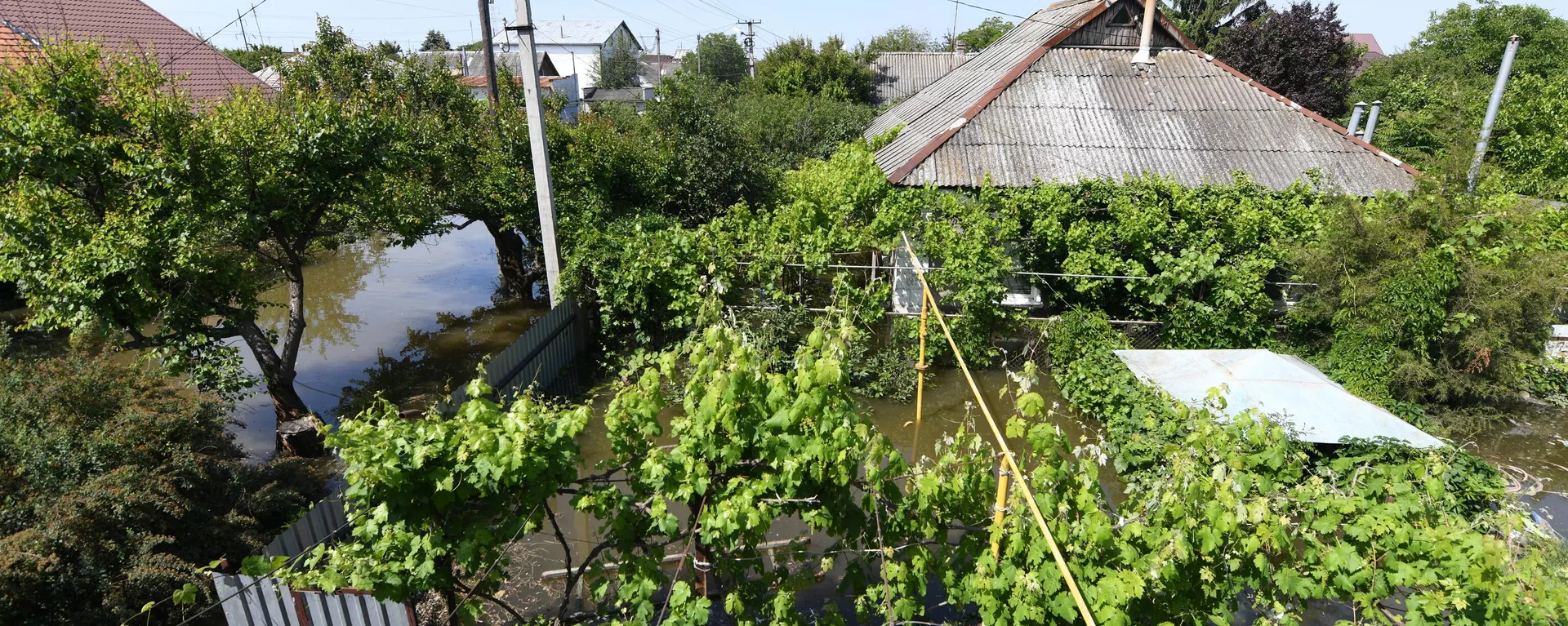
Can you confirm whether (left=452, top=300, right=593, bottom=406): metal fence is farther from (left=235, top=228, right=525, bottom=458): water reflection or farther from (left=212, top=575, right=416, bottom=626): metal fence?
(left=212, top=575, right=416, bottom=626): metal fence

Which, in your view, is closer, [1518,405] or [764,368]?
[764,368]

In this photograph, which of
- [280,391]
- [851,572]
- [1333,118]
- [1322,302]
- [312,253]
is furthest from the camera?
[1333,118]

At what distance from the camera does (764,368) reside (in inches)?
172

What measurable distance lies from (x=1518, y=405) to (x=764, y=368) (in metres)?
11.0

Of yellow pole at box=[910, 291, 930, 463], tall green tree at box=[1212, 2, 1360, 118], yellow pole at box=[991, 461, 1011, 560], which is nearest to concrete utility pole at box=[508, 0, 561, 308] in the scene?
yellow pole at box=[910, 291, 930, 463]

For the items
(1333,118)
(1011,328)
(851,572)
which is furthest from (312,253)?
(1333,118)

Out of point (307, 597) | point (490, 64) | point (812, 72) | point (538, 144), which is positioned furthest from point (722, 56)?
point (307, 597)

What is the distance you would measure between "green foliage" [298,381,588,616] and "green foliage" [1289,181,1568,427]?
936 centimetres

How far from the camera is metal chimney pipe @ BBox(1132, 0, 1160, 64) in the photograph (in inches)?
541

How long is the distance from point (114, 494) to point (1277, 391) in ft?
32.5

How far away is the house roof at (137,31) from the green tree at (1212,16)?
112 feet

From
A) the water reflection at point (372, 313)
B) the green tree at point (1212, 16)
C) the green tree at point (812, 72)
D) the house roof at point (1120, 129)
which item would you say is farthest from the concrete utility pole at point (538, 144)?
the green tree at point (1212, 16)

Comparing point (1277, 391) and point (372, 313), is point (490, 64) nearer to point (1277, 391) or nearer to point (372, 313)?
point (372, 313)

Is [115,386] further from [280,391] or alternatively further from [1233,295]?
[1233,295]
